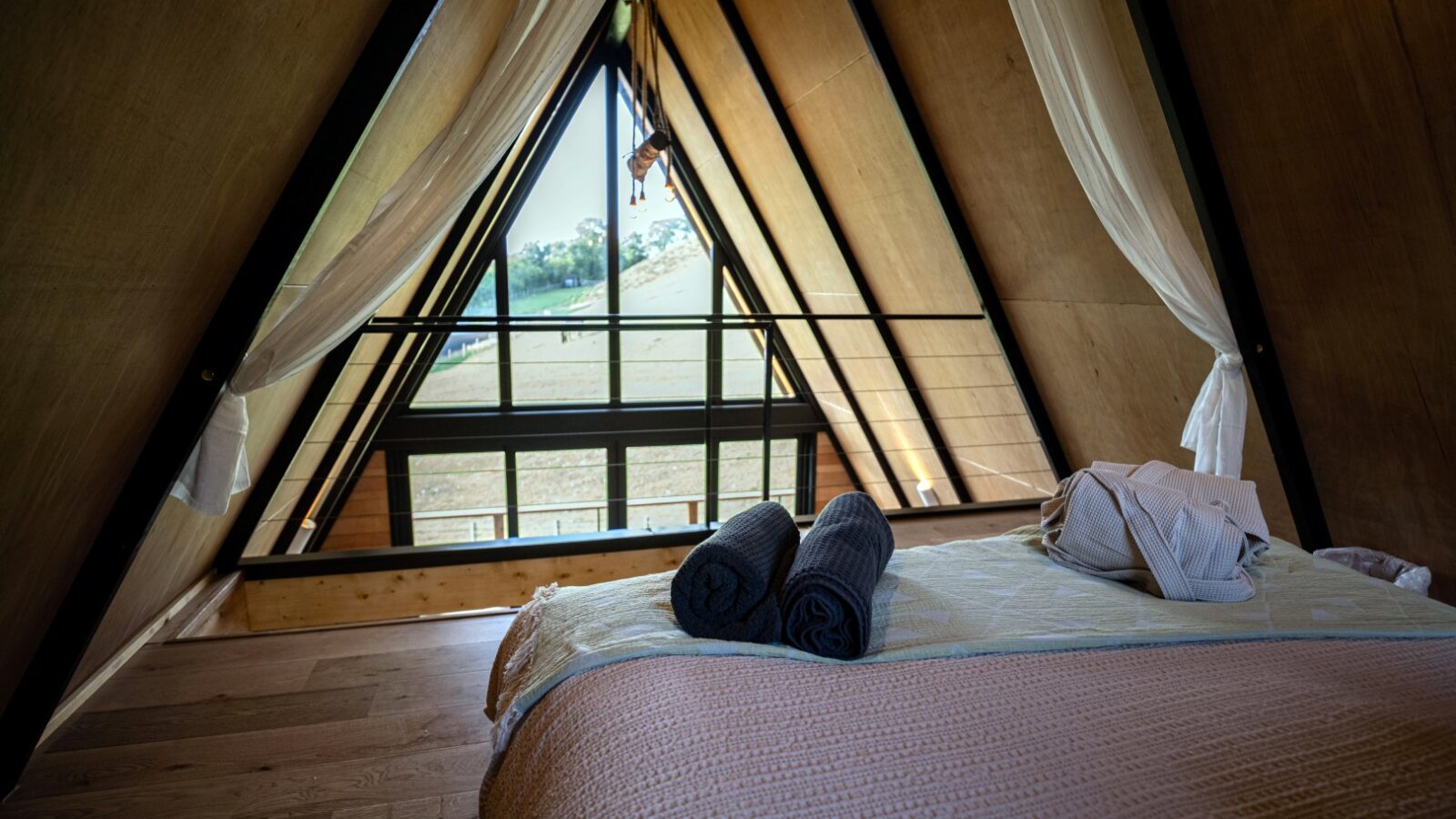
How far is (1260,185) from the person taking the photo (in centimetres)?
220

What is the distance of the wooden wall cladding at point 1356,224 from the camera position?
1.78m

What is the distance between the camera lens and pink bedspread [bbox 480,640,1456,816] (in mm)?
998

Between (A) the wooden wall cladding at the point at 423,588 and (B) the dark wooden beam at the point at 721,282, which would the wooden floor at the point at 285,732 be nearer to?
(A) the wooden wall cladding at the point at 423,588

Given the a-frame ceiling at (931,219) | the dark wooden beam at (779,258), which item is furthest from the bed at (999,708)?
the dark wooden beam at (779,258)

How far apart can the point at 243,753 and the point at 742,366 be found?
4867 millimetres

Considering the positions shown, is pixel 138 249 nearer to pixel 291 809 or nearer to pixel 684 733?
pixel 291 809

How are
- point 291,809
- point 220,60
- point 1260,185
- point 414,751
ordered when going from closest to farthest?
point 220,60
point 291,809
point 414,751
point 1260,185

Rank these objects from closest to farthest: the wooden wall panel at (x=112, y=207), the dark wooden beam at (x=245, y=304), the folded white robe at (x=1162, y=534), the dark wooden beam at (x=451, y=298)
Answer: the wooden wall panel at (x=112, y=207)
the folded white robe at (x=1162, y=534)
the dark wooden beam at (x=245, y=304)
the dark wooden beam at (x=451, y=298)

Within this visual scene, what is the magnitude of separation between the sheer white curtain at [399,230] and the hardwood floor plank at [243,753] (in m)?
0.53

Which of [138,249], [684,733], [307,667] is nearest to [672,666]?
[684,733]

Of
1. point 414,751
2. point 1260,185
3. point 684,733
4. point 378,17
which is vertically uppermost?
Answer: point 378,17

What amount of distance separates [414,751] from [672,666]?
3.10 ft

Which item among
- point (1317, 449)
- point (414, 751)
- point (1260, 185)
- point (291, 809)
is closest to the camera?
point (291, 809)

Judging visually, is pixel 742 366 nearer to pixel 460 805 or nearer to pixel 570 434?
pixel 570 434
